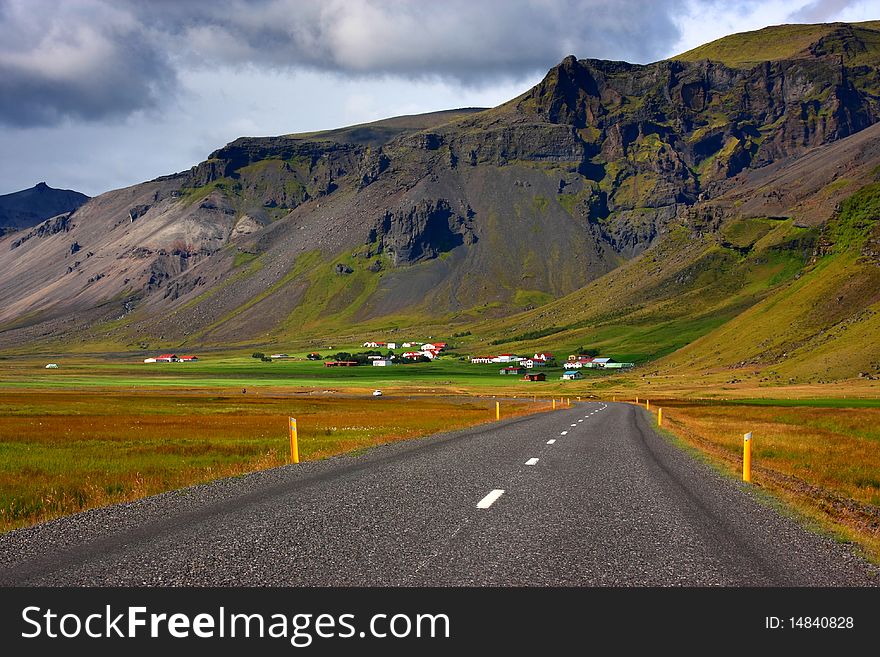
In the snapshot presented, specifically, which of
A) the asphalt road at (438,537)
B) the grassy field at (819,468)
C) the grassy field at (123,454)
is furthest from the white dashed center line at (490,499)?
the grassy field at (123,454)

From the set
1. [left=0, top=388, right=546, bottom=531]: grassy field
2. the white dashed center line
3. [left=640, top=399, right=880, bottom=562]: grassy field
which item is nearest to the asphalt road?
the white dashed center line

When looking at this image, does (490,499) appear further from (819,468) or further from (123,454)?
(123,454)

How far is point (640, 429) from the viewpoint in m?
39.2

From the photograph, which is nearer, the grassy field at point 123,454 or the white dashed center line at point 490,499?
the white dashed center line at point 490,499

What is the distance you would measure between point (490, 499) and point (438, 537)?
364cm

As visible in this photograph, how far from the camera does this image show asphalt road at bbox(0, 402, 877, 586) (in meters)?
8.38

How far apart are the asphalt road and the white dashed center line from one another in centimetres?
4

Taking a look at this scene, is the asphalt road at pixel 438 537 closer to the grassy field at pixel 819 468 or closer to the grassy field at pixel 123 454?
the grassy field at pixel 819 468

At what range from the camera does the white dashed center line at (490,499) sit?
43.0 feet

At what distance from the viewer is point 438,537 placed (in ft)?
33.8

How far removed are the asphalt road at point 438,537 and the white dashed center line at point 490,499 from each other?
0.13ft

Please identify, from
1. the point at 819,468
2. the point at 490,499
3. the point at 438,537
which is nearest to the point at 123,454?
the point at 490,499

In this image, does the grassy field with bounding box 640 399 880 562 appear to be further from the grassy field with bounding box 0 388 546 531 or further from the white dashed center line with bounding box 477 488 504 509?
the grassy field with bounding box 0 388 546 531

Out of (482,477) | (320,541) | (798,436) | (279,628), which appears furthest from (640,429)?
(279,628)
